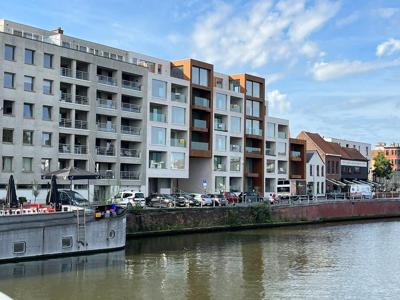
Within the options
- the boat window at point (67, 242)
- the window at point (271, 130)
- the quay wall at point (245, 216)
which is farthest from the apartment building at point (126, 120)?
the boat window at point (67, 242)

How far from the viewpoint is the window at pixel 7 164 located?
58091mm

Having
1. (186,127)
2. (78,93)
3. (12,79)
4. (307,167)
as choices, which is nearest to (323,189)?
(307,167)

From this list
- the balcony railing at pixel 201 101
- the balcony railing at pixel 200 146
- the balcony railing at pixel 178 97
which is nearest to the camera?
the balcony railing at pixel 178 97

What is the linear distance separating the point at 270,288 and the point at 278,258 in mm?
11492

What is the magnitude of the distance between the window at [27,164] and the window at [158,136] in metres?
17.7

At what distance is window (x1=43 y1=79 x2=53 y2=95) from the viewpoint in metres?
61.6

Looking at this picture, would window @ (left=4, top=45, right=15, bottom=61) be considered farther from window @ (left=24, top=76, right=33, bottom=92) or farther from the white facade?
the white facade

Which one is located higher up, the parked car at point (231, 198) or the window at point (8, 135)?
the window at point (8, 135)

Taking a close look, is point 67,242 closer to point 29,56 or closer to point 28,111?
point 28,111

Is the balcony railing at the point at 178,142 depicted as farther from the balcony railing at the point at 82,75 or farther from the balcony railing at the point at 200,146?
the balcony railing at the point at 82,75

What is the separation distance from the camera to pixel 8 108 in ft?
193

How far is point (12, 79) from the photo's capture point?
193ft

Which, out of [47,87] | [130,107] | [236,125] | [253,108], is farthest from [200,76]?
[47,87]

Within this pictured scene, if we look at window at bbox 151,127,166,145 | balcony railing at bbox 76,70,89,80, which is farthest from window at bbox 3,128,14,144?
window at bbox 151,127,166,145
